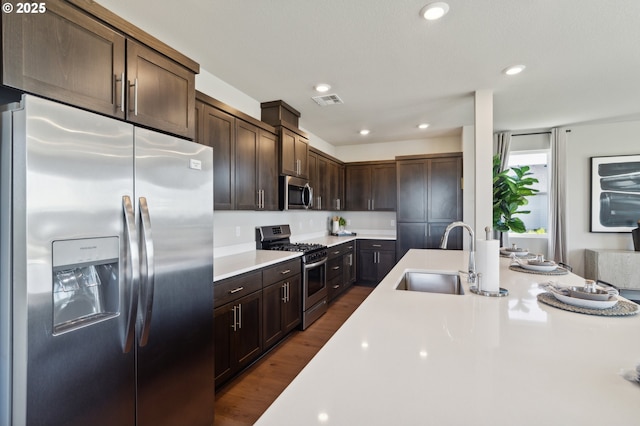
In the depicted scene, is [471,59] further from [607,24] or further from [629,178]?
[629,178]

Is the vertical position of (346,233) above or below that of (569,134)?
below

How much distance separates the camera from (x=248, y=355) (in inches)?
101

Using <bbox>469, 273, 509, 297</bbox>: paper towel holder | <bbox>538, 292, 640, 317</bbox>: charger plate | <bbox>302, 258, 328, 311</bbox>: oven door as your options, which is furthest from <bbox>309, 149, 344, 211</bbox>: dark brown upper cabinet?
<bbox>538, 292, 640, 317</bbox>: charger plate

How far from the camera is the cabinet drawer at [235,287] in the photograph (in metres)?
2.17

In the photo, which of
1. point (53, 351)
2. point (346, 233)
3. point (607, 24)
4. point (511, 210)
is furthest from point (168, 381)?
point (511, 210)

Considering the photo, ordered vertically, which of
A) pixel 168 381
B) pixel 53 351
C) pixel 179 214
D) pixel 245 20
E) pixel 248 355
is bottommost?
pixel 248 355

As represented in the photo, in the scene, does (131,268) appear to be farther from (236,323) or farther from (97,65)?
(236,323)

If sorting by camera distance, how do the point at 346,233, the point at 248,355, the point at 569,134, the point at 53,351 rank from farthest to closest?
the point at 346,233, the point at 569,134, the point at 248,355, the point at 53,351

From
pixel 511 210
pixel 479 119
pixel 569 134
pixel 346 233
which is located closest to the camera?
pixel 479 119

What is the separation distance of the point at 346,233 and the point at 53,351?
15.8 ft

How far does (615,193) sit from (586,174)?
462mm

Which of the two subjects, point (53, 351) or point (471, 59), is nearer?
point (53, 351)

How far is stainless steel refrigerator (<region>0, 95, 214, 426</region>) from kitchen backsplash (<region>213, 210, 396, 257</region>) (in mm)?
1322

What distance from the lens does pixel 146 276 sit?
4.65 feet
